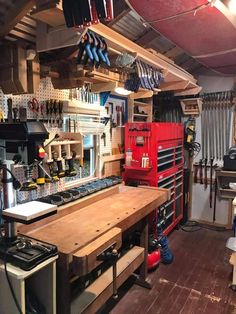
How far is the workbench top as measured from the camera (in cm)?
162

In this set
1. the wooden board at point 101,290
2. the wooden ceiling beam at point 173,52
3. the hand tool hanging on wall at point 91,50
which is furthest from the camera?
the wooden ceiling beam at point 173,52

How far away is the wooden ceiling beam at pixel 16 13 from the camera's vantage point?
1.32m

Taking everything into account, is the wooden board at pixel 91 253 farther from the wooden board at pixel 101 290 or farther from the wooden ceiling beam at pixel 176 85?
the wooden ceiling beam at pixel 176 85

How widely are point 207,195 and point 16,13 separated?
3.99 meters

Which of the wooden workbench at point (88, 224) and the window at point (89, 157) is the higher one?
the window at point (89, 157)

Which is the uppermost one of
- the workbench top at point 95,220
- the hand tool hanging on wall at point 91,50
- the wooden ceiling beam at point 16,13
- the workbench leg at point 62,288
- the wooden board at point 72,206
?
the wooden ceiling beam at point 16,13

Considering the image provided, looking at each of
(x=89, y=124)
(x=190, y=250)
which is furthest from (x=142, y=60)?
(x=190, y=250)

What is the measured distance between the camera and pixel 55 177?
7.07ft

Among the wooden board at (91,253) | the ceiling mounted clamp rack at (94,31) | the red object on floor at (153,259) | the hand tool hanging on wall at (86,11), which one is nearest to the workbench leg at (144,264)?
the red object on floor at (153,259)

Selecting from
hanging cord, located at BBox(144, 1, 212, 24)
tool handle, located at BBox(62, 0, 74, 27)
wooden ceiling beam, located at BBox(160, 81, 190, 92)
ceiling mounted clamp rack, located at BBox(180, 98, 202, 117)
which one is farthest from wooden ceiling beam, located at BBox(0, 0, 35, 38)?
ceiling mounted clamp rack, located at BBox(180, 98, 202, 117)

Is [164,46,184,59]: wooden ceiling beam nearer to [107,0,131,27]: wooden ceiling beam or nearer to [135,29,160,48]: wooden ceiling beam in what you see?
[135,29,160,48]: wooden ceiling beam

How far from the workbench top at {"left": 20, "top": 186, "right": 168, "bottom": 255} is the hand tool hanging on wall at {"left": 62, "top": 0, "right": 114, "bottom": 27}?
121cm

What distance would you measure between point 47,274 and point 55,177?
2.82ft

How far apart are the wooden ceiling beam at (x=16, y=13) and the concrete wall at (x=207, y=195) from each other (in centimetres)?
360
